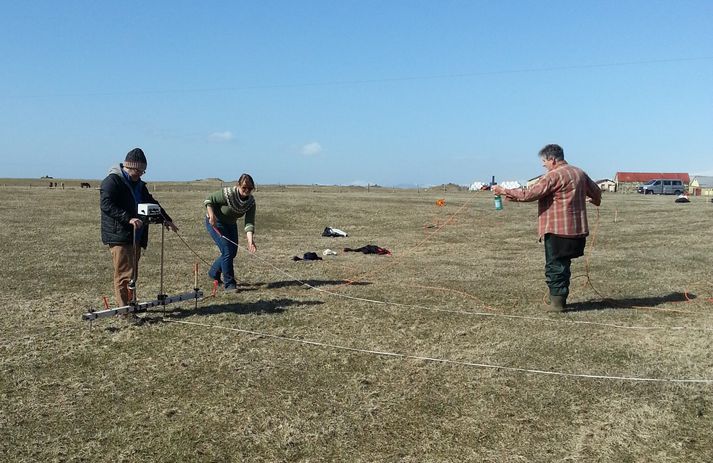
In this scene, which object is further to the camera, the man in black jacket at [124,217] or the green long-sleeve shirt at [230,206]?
the green long-sleeve shirt at [230,206]

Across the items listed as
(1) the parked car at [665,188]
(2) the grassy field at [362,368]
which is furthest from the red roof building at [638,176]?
(2) the grassy field at [362,368]

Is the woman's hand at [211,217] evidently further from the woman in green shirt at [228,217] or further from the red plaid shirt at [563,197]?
the red plaid shirt at [563,197]

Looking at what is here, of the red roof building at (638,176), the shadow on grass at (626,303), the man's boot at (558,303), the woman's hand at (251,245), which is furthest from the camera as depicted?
the red roof building at (638,176)

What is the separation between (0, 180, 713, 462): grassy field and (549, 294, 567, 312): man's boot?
0.21 m

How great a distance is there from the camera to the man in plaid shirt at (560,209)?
25.3 feet

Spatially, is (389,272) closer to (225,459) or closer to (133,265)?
(133,265)

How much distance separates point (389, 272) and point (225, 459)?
8.01 metres

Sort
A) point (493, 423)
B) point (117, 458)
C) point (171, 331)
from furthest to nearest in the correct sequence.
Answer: point (171, 331) → point (493, 423) → point (117, 458)

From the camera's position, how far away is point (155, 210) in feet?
23.1

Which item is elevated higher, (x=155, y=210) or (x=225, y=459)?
(x=155, y=210)

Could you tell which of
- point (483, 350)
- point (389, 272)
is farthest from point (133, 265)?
point (389, 272)

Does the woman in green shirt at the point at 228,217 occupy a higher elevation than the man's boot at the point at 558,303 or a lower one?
higher

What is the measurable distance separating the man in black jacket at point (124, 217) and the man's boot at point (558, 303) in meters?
5.17

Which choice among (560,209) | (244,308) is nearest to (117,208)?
(244,308)
